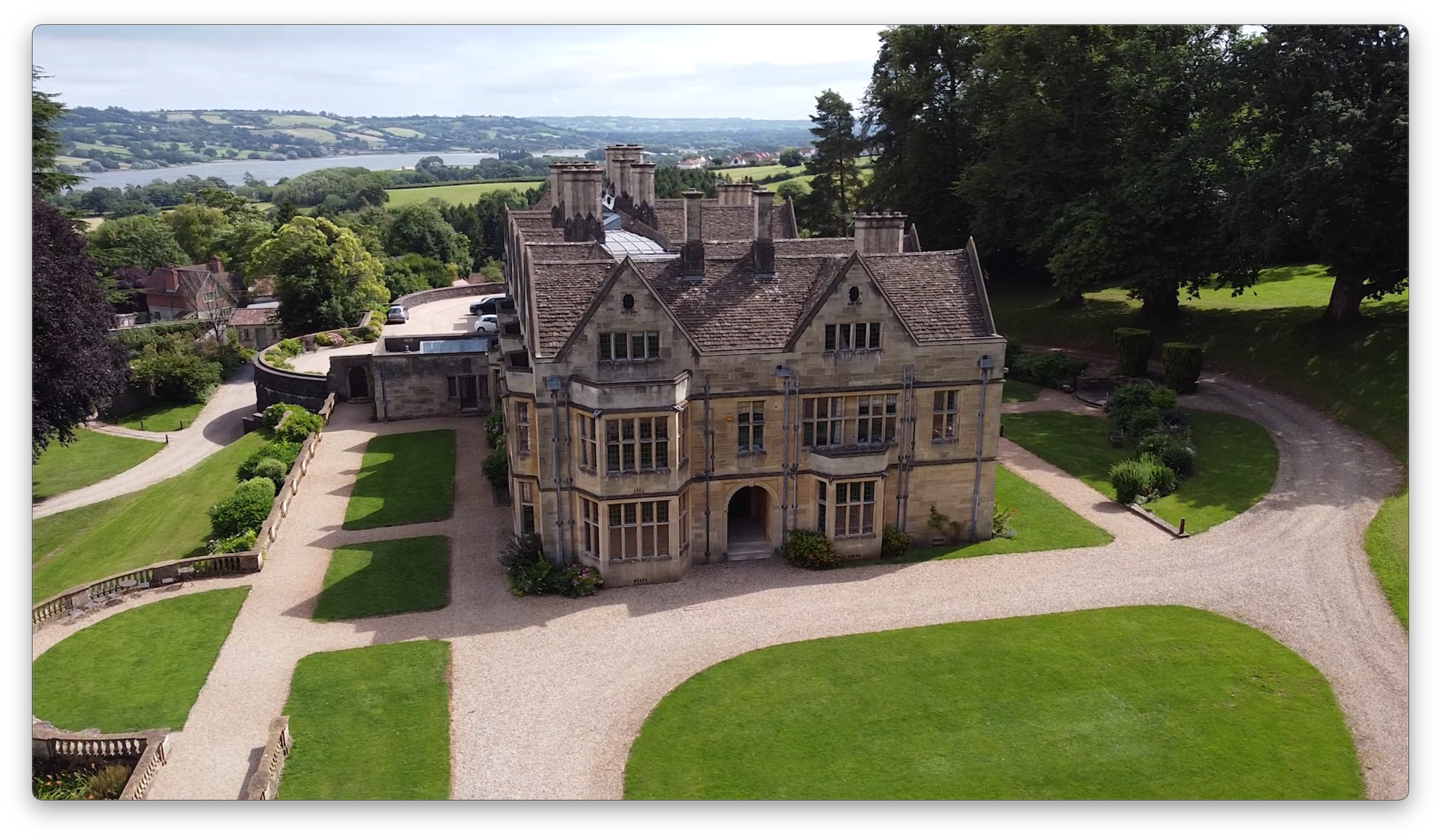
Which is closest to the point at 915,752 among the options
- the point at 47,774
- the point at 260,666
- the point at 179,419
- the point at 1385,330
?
the point at 260,666

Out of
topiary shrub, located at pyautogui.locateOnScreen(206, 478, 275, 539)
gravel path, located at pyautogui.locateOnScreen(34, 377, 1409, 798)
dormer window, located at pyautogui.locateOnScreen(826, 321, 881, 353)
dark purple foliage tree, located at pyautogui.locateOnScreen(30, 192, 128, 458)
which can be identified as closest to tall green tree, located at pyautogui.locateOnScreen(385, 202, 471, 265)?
dark purple foliage tree, located at pyautogui.locateOnScreen(30, 192, 128, 458)

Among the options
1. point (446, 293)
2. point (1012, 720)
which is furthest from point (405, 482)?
point (446, 293)

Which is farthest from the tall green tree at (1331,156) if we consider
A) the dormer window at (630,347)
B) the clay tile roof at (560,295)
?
the clay tile roof at (560,295)

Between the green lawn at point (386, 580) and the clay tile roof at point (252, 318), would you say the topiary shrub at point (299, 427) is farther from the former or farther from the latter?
the clay tile roof at point (252, 318)

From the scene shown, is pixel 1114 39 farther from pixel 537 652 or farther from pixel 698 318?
pixel 537 652

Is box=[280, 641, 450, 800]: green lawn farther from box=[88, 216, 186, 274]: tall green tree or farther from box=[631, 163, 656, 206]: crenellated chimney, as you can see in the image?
box=[88, 216, 186, 274]: tall green tree

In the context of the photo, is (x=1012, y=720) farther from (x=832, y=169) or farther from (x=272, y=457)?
(x=832, y=169)
